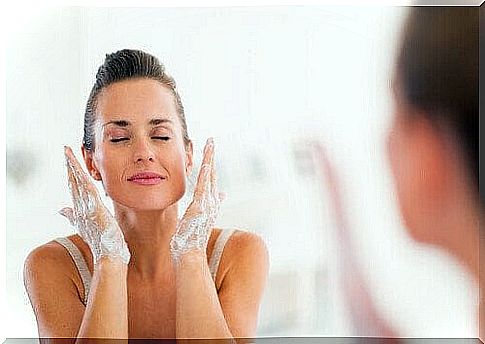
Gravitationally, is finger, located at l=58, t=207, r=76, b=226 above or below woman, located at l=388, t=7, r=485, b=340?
below

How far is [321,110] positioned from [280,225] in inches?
14.2

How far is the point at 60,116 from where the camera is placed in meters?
5.47

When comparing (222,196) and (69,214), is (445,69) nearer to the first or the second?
(222,196)

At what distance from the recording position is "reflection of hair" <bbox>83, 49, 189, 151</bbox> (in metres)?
5.47

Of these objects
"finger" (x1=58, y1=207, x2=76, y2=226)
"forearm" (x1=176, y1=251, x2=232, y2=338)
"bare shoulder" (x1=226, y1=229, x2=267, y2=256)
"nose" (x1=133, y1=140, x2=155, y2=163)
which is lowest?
"forearm" (x1=176, y1=251, x2=232, y2=338)

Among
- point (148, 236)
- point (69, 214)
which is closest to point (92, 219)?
point (69, 214)

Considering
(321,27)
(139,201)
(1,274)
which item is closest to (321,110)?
(321,27)

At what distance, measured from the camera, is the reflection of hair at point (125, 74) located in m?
5.47

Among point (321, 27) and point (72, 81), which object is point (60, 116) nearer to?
point (72, 81)

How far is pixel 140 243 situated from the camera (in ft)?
18.0

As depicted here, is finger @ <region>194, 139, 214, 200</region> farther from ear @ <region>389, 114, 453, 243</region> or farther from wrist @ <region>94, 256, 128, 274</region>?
ear @ <region>389, 114, 453, 243</region>

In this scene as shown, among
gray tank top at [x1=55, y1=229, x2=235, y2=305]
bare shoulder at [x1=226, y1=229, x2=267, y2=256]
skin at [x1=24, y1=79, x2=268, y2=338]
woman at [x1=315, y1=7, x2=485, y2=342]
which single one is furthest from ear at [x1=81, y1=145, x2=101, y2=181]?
woman at [x1=315, y1=7, x2=485, y2=342]

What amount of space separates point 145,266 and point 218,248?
0.22 metres

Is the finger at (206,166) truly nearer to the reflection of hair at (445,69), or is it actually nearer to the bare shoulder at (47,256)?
the bare shoulder at (47,256)
